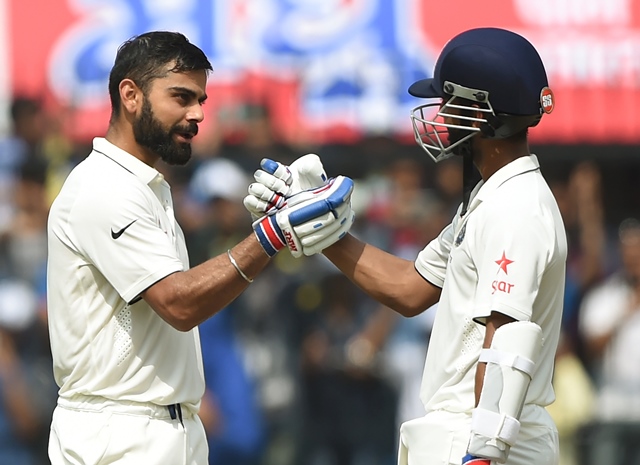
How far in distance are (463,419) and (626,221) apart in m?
5.00

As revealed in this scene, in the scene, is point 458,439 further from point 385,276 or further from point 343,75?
point 343,75

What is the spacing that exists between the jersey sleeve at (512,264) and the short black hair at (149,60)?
143 cm

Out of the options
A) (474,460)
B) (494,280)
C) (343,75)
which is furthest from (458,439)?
(343,75)

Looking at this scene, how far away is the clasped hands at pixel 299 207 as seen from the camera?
445 centimetres

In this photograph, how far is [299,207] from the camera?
4.52 m

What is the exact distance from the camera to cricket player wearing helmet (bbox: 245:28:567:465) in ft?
12.5

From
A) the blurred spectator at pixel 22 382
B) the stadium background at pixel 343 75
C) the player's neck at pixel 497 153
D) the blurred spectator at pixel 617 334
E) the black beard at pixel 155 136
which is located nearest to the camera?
the player's neck at pixel 497 153

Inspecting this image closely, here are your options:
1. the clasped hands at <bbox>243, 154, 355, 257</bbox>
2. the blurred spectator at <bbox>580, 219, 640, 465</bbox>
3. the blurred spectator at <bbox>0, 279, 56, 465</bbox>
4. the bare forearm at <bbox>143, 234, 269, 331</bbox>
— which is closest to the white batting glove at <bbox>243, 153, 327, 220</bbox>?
the clasped hands at <bbox>243, 154, 355, 257</bbox>

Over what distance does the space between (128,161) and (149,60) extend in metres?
0.40

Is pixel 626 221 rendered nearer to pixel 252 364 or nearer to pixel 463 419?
pixel 252 364

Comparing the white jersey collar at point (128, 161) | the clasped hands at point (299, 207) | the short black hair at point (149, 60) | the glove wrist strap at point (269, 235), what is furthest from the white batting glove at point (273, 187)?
the short black hair at point (149, 60)

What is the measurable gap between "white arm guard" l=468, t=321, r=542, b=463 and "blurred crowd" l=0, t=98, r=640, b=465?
4170 millimetres

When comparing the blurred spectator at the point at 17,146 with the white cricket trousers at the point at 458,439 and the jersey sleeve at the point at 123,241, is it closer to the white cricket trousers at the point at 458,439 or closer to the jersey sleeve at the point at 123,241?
the jersey sleeve at the point at 123,241

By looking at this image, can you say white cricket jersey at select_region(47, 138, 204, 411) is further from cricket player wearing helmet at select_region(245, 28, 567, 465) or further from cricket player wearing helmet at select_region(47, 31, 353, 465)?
cricket player wearing helmet at select_region(245, 28, 567, 465)
